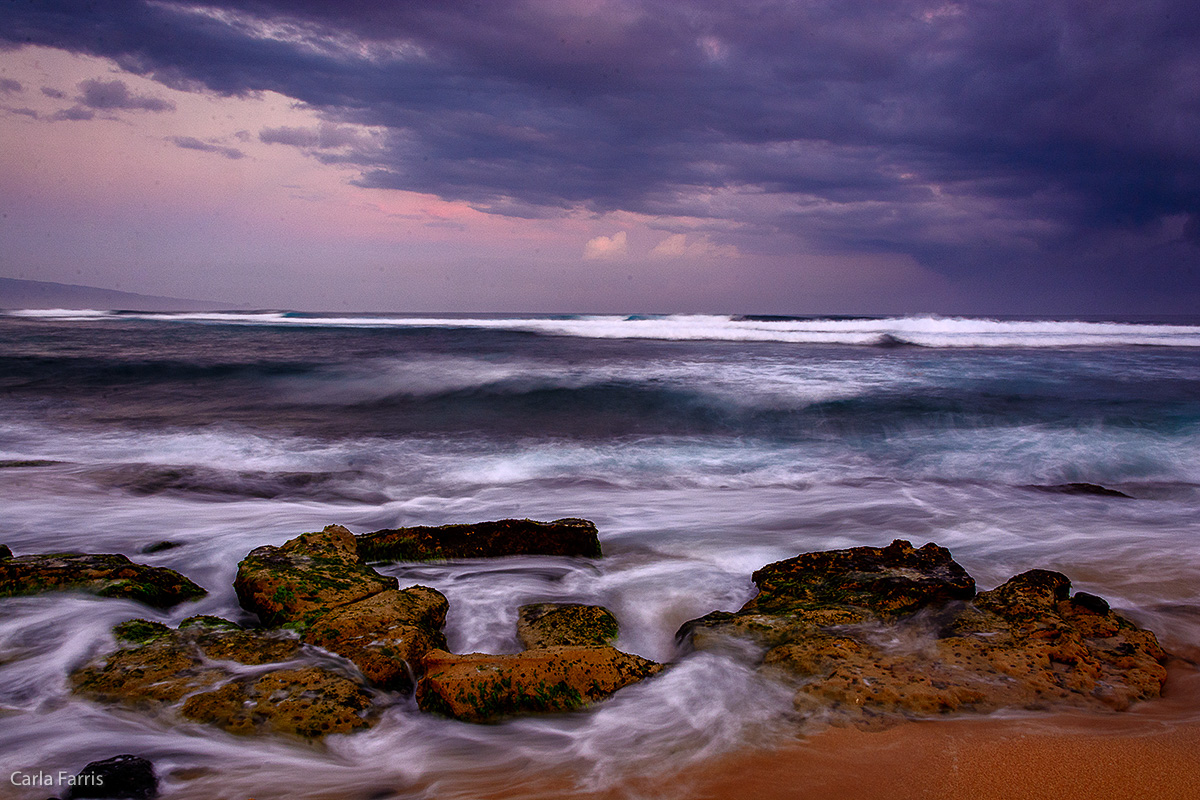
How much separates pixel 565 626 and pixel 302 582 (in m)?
1.38

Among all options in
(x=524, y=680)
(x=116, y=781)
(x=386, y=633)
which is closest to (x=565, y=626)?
(x=524, y=680)

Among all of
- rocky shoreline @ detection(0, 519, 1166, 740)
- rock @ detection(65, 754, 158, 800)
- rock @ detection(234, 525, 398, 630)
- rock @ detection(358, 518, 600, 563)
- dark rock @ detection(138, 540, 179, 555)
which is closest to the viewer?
rock @ detection(65, 754, 158, 800)

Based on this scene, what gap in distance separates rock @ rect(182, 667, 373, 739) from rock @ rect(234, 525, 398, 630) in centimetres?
53

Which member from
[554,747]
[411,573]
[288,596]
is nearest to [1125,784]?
[554,747]

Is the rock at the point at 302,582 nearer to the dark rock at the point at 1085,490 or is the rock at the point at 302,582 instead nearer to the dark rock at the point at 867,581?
the dark rock at the point at 867,581

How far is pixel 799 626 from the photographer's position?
2.98m

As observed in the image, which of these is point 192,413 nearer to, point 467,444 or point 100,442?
point 100,442

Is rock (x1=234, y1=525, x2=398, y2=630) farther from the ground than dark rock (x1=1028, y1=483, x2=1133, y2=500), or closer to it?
farther from the ground

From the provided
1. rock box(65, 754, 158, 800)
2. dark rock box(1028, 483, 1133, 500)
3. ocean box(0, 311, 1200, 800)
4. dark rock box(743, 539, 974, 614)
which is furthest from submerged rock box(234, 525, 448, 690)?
dark rock box(1028, 483, 1133, 500)

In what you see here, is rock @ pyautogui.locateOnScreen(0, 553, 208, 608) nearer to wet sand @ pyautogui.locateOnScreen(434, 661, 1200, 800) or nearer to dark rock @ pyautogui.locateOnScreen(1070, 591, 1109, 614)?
wet sand @ pyautogui.locateOnScreen(434, 661, 1200, 800)

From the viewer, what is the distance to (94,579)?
333cm

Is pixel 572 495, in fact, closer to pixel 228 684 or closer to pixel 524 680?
pixel 524 680

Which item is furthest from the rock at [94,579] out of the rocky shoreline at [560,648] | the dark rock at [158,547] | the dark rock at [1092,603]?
the dark rock at [1092,603]

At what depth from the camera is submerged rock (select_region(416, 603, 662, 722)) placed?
2418 mm
